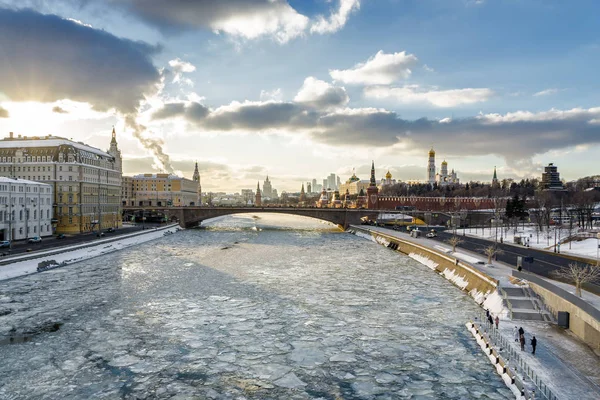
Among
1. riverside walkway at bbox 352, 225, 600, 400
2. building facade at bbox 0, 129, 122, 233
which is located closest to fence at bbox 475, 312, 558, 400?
riverside walkway at bbox 352, 225, 600, 400

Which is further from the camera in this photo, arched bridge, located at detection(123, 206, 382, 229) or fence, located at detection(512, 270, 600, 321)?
arched bridge, located at detection(123, 206, 382, 229)

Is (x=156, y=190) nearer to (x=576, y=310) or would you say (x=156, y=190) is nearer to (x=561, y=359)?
(x=576, y=310)

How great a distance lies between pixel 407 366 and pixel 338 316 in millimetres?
7577

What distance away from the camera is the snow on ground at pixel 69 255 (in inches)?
1412

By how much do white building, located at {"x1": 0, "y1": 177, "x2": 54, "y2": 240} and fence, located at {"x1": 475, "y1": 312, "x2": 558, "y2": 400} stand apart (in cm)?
5103

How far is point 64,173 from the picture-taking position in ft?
222

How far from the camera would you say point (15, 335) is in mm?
20797

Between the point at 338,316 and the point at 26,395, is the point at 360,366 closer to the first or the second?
the point at 338,316

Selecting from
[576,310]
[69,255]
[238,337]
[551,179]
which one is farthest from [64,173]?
[551,179]

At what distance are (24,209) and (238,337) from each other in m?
46.8

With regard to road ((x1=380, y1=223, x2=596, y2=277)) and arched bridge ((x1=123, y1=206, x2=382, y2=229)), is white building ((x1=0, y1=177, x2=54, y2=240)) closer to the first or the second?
arched bridge ((x1=123, y1=206, x2=382, y2=229))

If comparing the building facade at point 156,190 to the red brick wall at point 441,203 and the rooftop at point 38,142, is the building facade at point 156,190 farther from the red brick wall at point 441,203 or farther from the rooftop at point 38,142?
the rooftop at point 38,142

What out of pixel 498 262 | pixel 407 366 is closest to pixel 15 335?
pixel 407 366

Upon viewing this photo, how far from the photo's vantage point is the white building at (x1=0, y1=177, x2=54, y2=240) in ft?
167
